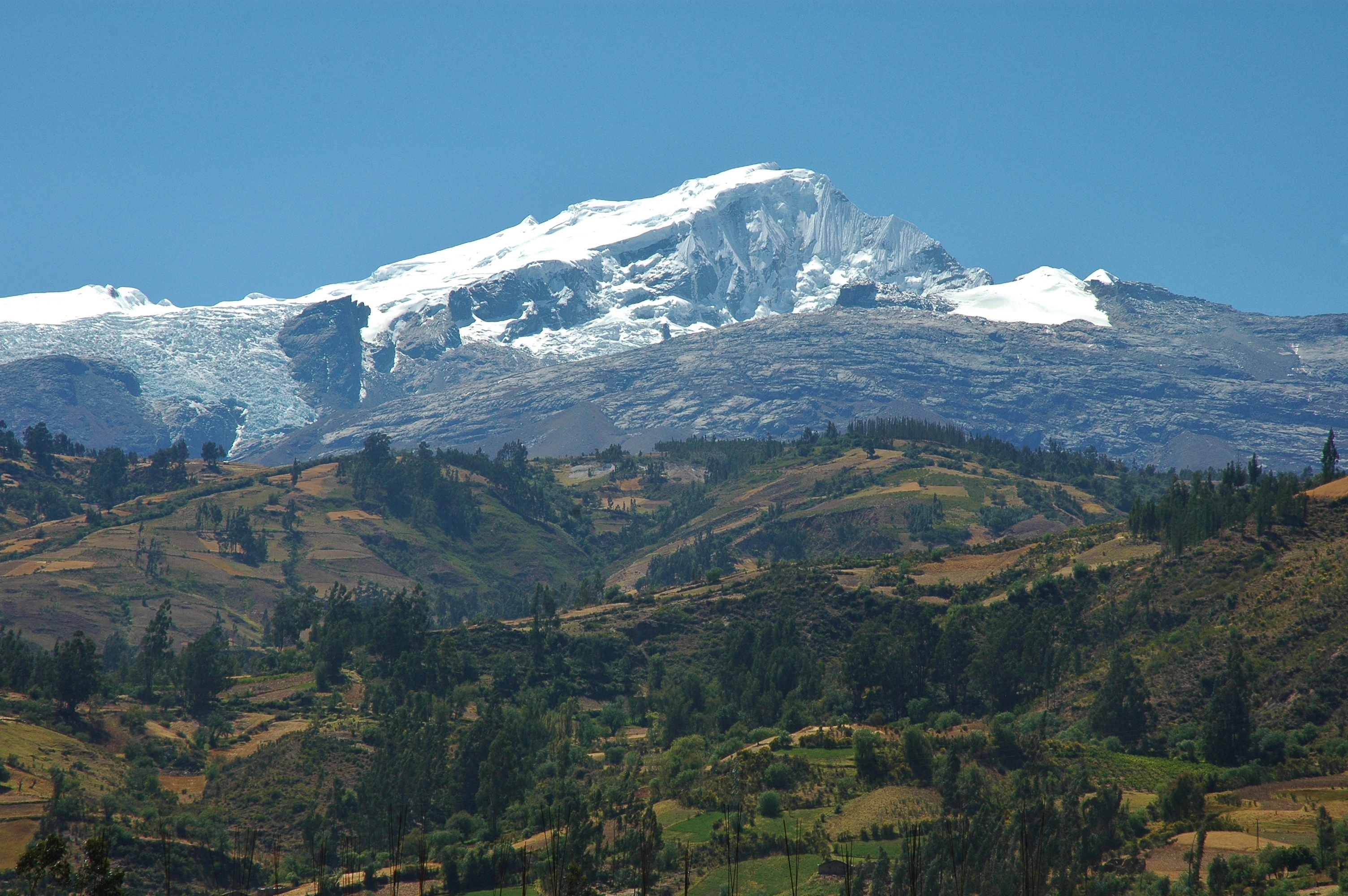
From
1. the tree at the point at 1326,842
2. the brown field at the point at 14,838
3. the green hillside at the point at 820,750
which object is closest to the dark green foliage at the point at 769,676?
the green hillside at the point at 820,750

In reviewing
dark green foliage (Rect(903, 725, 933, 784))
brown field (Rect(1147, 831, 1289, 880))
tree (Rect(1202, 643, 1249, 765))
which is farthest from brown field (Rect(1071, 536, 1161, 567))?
brown field (Rect(1147, 831, 1289, 880))

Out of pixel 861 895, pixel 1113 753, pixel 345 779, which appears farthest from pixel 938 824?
pixel 345 779

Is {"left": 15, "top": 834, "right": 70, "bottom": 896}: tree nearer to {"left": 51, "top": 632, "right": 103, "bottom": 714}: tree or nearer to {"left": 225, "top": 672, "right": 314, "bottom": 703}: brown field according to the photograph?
{"left": 51, "top": 632, "right": 103, "bottom": 714}: tree

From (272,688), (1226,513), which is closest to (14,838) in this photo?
(272,688)

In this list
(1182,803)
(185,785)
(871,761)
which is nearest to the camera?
(1182,803)

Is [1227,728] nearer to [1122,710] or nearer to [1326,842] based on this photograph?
[1122,710]

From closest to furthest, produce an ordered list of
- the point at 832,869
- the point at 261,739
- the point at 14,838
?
the point at 832,869
the point at 14,838
the point at 261,739

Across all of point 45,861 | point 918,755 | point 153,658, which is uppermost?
point 45,861

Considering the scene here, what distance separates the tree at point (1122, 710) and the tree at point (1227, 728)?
1118 cm

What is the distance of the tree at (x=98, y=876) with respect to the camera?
64.2 meters

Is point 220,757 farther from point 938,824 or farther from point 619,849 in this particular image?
point 938,824

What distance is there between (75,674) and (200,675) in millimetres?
20392

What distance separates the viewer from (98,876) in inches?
2601

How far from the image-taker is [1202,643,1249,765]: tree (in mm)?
127500
